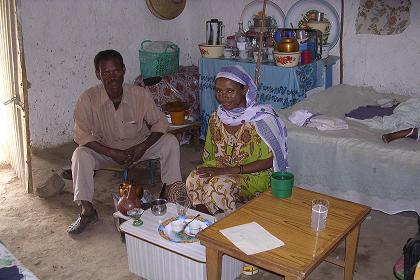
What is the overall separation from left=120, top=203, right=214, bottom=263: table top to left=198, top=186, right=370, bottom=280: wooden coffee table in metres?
0.16

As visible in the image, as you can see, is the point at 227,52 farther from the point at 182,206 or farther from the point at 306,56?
the point at 182,206

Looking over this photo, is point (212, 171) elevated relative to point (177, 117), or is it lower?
lower

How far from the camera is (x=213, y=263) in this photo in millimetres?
2074

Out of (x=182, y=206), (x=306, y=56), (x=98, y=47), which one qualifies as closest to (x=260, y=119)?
(x=182, y=206)

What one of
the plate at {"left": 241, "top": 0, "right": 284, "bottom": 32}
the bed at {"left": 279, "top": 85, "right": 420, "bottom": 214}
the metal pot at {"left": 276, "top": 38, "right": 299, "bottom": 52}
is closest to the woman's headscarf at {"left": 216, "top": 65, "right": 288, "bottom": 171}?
the bed at {"left": 279, "top": 85, "right": 420, "bottom": 214}

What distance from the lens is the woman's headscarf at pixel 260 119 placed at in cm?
285

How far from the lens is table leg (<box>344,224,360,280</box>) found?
2266 mm

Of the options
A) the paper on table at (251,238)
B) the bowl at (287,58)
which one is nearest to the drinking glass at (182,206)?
the paper on table at (251,238)

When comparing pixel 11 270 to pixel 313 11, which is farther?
pixel 313 11

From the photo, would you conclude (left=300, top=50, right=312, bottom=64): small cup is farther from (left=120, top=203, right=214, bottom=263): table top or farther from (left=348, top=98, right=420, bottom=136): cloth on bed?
(left=120, top=203, right=214, bottom=263): table top

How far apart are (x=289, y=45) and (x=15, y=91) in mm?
2349

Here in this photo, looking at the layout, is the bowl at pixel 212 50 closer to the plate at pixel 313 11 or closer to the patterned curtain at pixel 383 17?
the plate at pixel 313 11

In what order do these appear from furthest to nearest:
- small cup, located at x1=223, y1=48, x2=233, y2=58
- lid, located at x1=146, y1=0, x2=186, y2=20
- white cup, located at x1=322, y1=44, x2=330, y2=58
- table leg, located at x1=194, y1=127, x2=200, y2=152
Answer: lid, located at x1=146, y1=0, x2=186, y2=20, table leg, located at x1=194, y1=127, x2=200, y2=152, small cup, located at x1=223, y1=48, x2=233, y2=58, white cup, located at x1=322, y1=44, x2=330, y2=58

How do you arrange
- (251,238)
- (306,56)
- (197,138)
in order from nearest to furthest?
(251,238) < (306,56) < (197,138)
